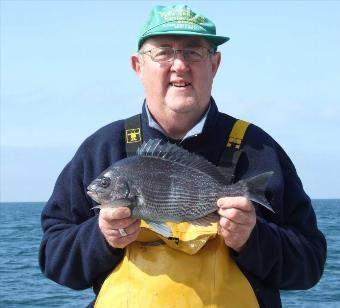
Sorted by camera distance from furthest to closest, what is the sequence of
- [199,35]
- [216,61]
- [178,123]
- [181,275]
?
[216,61] < [178,123] < [199,35] < [181,275]

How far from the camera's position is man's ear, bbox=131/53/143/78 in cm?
417

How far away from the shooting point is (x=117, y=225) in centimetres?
363

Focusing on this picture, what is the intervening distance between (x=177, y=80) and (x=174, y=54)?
16 cm

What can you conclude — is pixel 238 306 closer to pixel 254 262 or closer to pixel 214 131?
pixel 254 262

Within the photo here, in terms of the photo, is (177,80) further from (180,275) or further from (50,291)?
(50,291)

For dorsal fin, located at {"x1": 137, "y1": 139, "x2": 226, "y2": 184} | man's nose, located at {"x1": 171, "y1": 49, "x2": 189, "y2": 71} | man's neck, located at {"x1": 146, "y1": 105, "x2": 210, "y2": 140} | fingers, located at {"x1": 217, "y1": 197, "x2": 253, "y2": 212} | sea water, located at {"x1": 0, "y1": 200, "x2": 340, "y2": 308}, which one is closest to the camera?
fingers, located at {"x1": 217, "y1": 197, "x2": 253, "y2": 212}

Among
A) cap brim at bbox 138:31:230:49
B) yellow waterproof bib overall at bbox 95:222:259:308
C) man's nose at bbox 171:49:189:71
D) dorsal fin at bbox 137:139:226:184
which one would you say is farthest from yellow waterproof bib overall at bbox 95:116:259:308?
cap brim at bbox 138:31:230:49

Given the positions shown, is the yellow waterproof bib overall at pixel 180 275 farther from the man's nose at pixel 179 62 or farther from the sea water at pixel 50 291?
the sea water at pixel 50 291

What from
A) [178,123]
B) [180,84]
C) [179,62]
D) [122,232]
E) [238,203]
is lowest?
[122,232]

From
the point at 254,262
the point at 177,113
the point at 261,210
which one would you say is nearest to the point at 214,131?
the point at 177,113

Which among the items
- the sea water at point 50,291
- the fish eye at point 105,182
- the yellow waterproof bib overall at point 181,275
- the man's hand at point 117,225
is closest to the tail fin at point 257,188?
the yellow waterproof bib overall at point 181,275

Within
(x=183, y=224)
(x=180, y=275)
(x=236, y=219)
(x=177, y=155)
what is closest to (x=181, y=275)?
(x=180, y=275)

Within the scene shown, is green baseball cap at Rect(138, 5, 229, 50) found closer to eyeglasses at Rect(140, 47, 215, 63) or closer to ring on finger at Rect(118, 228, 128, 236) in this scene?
eyeglasses at Rect(140, 47, 215, 63)

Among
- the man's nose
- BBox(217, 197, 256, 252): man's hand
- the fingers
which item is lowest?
BBox(217, 197, 256, 252): man's hand
